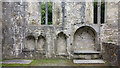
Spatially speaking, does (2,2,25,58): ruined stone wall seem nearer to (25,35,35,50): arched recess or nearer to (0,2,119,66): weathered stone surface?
(0,2,119,66): weathered stone surface

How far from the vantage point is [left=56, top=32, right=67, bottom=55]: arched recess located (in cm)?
669

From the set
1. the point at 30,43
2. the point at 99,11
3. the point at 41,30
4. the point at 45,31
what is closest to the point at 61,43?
the point at 45,31

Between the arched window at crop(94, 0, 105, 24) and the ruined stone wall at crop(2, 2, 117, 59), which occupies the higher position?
the arched window at crop(94, 0, 105, 24)

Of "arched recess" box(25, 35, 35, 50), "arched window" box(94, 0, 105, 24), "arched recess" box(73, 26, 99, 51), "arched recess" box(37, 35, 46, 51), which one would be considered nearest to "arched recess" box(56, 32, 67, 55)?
"arched recess" box(73, 26, 99, 51)

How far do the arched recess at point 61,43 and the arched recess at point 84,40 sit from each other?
73 centimetres

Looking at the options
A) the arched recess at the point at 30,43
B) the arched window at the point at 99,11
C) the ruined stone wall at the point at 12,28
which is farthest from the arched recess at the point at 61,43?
the arched window at the point at 99,11

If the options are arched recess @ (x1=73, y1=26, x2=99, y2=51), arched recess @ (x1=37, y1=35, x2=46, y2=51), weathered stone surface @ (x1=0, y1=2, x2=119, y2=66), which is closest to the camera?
weathered stone surface @ (x1=0, y1=2, x2=119, y2=66)

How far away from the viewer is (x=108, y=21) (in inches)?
252

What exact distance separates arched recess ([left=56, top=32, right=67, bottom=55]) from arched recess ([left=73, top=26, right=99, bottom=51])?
0.73 metres

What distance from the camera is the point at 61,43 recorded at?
22.1 feet

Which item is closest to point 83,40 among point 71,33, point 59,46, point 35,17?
point 71,33

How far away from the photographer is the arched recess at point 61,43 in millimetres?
6688

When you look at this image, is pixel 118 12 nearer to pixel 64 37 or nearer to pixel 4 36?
pixel 64 37

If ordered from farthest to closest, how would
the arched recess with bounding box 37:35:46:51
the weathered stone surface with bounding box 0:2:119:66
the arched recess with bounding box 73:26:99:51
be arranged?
the arched recess with bounding box 73:26:99:51
the arched recess with bounding box 37:35:46:51
the weathered stone surface with bounding box 0:2:119:66
